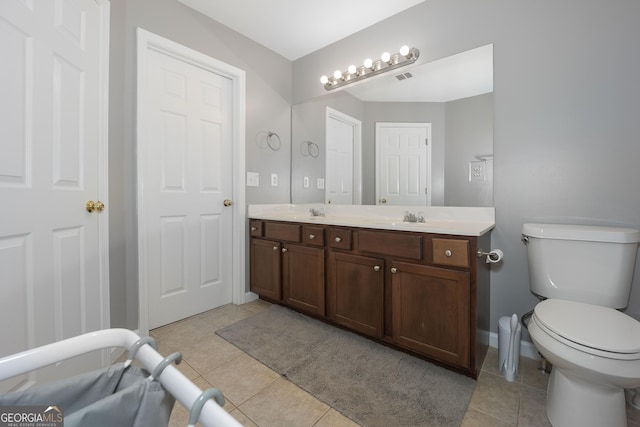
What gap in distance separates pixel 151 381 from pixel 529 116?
211 centimetres

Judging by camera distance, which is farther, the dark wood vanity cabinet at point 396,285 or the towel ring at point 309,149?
the towel ring at point 309,149

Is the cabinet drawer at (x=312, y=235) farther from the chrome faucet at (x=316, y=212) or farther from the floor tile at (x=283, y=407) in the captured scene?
the floor tile at (x=283, y=407)

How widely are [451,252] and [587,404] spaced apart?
753mm

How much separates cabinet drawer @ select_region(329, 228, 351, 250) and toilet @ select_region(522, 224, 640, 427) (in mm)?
1010

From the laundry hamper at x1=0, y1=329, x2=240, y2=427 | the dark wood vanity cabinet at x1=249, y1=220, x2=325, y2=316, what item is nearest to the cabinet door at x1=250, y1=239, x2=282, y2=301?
the dark wood vanity cabinet at x1=249, y1=220, x2=325, y2=316

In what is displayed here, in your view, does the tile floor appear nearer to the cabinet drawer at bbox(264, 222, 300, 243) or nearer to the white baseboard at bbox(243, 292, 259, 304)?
the white baseboard at bbox(243, 292, 259, 304)

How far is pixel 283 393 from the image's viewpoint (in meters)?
1.38

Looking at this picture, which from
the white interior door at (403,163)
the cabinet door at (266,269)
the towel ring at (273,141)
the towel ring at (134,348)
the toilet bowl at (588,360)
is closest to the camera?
the towel ring at (134,348)

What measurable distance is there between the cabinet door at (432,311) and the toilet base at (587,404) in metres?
0.37

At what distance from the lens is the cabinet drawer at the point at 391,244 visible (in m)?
1.56

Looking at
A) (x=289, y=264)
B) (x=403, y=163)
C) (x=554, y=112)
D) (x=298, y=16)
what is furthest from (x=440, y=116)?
(x=289, y=264)

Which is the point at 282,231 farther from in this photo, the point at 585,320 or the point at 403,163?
the point at 585,320

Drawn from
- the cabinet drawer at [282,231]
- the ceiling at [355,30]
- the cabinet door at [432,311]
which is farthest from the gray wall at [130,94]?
the cabinet door at [432,311]

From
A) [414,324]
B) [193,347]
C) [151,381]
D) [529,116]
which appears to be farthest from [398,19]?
[193,347]
